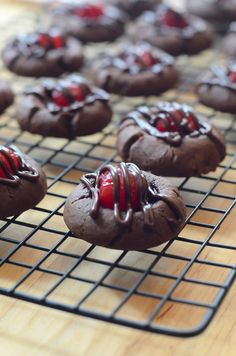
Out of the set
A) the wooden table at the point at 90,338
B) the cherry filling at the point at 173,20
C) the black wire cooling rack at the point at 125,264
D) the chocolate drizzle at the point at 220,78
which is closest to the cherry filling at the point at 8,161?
the black wire cooling rack at the point at 125,264

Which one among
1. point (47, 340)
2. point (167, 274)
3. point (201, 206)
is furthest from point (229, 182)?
point (47, 340)

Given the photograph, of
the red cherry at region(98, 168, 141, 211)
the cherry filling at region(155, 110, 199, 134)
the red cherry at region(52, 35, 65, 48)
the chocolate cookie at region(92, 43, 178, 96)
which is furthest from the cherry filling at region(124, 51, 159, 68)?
the red cherry at region(98, 168, 141, 211)

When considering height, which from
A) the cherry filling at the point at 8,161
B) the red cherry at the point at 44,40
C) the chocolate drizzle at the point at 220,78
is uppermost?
the cherry filling at the point at 8,161

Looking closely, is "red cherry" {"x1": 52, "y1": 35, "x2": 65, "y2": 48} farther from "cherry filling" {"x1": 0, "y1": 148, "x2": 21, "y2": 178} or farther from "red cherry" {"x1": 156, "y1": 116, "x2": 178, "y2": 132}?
"cherry filling" {"x1": 0, "y1": 148, "x2": 21, "y2": 178}

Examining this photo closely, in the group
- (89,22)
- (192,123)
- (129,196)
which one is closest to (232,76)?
(192,123)

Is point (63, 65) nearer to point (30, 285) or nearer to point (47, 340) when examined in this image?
point (30, 285)

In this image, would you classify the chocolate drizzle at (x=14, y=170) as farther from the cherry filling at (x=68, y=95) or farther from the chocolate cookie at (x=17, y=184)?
the cherry filling at (x=68, y=95)

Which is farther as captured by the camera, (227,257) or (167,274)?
(227,257)
